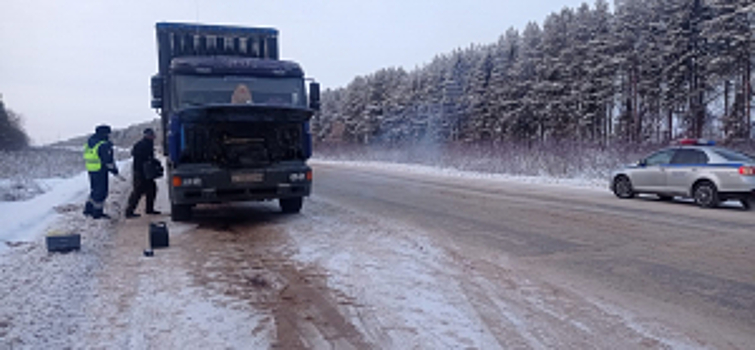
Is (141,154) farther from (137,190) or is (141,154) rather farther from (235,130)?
(235,130)

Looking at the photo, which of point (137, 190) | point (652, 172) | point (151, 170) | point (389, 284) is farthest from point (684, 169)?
point (137, 190)

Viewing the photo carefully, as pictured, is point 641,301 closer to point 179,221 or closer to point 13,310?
point 13,310

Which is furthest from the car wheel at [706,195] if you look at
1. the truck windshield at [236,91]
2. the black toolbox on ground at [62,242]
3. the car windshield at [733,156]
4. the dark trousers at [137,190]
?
the black toolbox on ground at [62,242]

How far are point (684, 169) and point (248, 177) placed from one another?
10.0m

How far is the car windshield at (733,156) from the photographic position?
11.1 m

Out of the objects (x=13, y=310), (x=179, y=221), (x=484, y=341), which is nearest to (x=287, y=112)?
(x=179, y=221)

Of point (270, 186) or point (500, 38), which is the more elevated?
point (500, 38)

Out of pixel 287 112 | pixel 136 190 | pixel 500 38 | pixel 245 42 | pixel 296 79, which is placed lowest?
pixel 136 190

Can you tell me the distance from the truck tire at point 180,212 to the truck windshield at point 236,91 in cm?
180

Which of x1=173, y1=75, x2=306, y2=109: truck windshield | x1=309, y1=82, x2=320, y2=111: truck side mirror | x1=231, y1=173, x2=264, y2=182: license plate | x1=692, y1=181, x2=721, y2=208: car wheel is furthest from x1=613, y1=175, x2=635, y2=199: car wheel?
x1=231, y1=173, x2=264, y2=182: license plate

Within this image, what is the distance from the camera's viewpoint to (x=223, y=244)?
730 centimetres

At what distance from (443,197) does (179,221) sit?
6859mm

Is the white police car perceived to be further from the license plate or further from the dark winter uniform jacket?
the dark winter uniform jacket

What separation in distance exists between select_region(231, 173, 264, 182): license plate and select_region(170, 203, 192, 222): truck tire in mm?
1282
